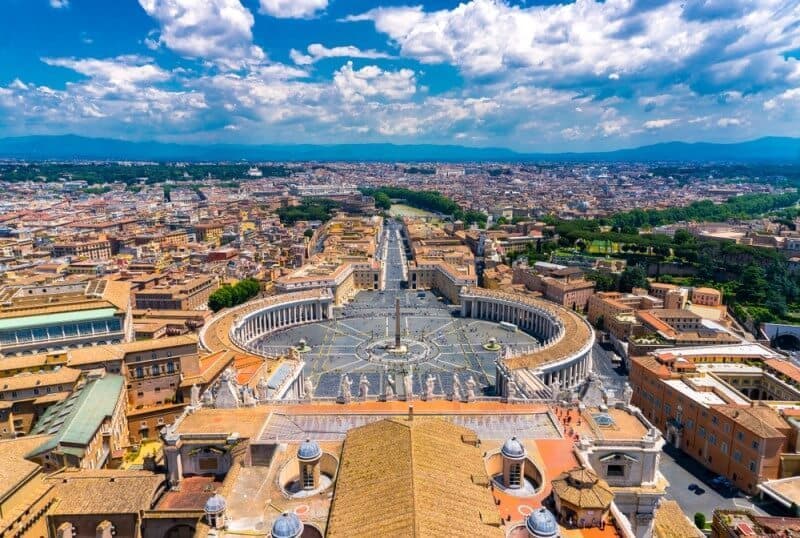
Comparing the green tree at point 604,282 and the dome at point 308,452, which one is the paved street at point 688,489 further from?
the green tree at point 604,282

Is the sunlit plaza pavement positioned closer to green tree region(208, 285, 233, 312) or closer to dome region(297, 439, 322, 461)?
green tree region(208, 285, 233, 312)

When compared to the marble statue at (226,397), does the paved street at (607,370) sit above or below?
below

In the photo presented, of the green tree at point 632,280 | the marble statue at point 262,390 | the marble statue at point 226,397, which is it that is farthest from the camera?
the green tree at point 632,280

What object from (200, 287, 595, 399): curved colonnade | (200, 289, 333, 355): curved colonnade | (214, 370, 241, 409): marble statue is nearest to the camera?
(214, 370, 241, 409): marble statue

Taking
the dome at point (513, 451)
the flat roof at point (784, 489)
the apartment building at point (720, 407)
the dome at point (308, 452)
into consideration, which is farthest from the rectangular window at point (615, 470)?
the dome at point (308, 452)

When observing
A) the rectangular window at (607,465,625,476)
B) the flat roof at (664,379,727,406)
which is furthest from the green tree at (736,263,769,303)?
the rectangular window at (607,465,625,476)

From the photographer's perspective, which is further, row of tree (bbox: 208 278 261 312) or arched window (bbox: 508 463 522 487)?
row of tree (bbox: 208 278 261 312)

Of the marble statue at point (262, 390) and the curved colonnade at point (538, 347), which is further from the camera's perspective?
the curved colonnade at point (538, 347)
